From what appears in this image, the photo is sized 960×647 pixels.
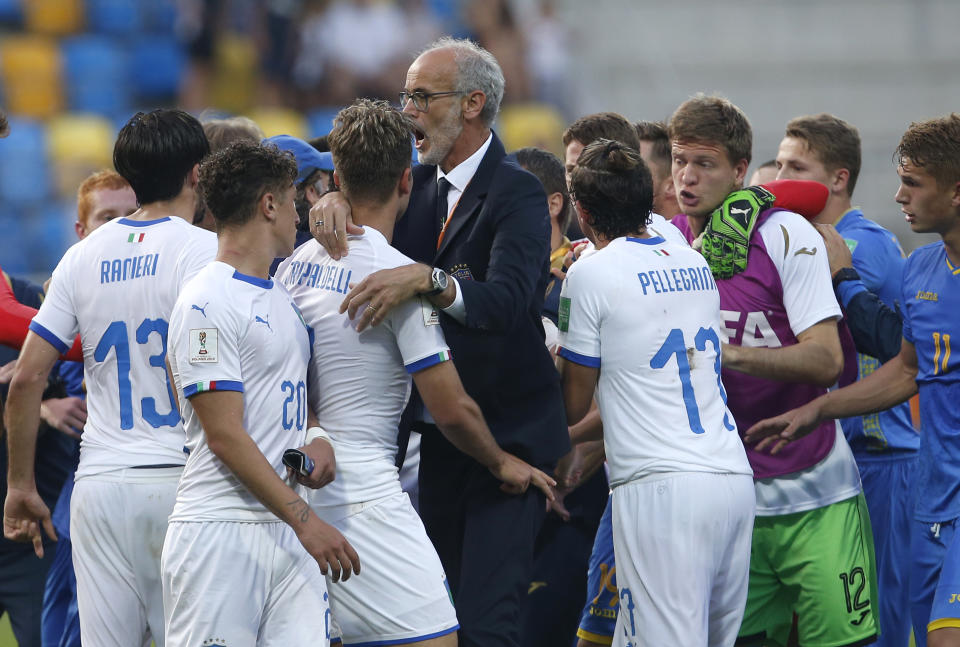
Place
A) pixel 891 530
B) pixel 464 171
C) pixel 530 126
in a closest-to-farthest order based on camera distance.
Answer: pixel 464 171, pixel 891 530, pixel 530 126

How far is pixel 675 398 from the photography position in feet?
13.5

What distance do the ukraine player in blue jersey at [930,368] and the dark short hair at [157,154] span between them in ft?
7.80

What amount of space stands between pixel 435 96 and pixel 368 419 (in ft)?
4.16

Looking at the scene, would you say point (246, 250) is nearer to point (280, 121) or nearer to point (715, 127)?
point (715, 127)

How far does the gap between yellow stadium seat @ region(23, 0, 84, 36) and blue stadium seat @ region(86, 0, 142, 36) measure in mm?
180

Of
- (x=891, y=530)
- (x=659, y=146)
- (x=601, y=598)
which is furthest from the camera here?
(x=659, y=146)

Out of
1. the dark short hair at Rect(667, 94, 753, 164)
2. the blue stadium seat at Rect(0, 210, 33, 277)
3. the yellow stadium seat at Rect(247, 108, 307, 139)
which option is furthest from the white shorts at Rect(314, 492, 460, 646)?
the yellow stadium seat at Rect(247, 108, 307, 139)

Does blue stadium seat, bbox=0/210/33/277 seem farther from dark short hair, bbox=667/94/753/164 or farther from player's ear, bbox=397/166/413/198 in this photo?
player's ear, bbox=397/166/413/198

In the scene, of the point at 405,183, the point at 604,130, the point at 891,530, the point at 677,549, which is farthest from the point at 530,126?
the point at 677,549

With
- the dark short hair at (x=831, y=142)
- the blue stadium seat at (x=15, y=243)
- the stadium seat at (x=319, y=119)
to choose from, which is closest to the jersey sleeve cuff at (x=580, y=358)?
the dark short hair at (x=831, y=142)

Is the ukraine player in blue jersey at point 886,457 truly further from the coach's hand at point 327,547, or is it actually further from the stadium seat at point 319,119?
the stadium seat at point 319,119

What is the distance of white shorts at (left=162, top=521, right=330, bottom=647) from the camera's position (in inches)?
138

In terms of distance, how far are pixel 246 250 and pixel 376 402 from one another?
0.63m

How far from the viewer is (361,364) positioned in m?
3.79
